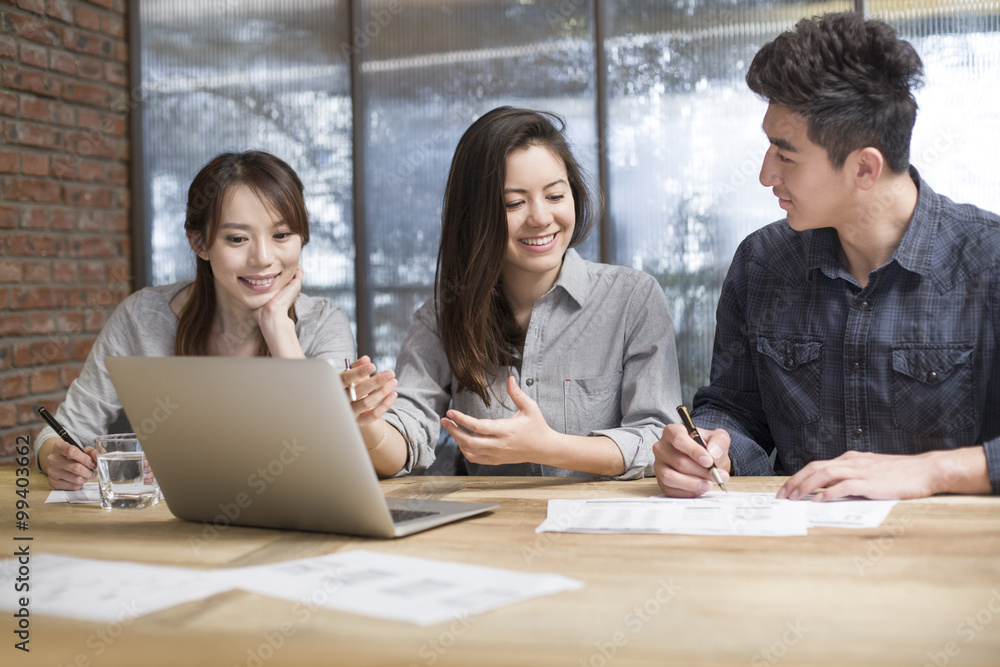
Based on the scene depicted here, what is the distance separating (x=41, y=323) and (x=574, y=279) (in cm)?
213

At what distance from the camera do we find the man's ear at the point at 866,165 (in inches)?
63.1

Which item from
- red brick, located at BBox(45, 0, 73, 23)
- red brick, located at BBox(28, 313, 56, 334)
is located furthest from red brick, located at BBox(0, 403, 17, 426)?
red brick, located at BBox(45, 0, 73, 23)

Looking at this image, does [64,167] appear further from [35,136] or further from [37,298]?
[37,298]

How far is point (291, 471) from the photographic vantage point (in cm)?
110

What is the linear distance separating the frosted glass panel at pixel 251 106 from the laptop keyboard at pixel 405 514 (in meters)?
2.33

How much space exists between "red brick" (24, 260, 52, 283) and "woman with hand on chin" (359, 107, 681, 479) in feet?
5.97

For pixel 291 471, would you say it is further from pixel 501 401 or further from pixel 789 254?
pixel 789 254

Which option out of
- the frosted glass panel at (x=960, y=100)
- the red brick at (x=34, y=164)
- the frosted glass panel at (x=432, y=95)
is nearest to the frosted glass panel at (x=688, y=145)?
the frosted glass panel at (x=432, y=95)

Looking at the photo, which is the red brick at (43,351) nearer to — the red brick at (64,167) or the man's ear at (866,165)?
the red brick at (64,167)

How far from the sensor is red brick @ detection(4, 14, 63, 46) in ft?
9.91

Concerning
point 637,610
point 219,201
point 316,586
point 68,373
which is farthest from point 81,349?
point 637,610

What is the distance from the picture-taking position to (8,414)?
3.02 meters

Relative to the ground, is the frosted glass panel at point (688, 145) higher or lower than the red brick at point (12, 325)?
higher

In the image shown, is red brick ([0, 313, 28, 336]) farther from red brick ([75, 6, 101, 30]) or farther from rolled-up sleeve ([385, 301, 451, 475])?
rolled-up sleeve ([385, 301, 451, 475])
